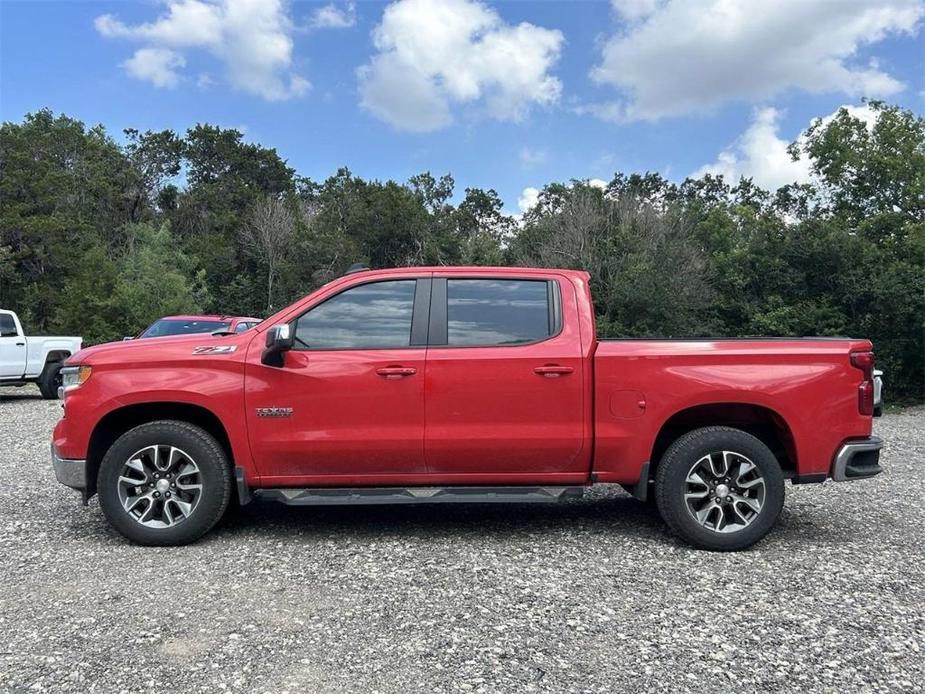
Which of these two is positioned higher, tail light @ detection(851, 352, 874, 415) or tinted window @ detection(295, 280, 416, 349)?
tinted window @ detection(295, 280, 416, 349)

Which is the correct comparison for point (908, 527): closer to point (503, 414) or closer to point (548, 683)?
point (503, 414)

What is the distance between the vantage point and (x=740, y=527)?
4523 mm

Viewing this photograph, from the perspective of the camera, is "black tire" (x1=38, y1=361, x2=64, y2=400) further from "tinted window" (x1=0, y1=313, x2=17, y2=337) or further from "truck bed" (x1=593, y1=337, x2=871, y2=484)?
"truck bed" (x1=593, y1=337, x2=871, y2=484)

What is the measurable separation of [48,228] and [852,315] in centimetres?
3490

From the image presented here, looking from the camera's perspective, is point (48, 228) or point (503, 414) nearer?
point (503, 414)

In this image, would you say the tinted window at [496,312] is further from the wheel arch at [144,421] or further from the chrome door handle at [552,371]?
the wheel arch at [144,421]

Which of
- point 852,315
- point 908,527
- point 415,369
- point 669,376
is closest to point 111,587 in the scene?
point 415,369

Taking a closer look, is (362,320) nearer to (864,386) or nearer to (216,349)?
(216,349)

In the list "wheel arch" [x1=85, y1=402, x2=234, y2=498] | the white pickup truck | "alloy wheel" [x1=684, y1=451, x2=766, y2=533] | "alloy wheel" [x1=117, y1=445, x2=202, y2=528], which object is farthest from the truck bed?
the white pickup truck

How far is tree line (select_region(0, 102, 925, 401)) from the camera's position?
17.1m

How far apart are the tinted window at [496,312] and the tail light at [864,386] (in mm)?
1987

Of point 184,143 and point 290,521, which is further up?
point 184,143

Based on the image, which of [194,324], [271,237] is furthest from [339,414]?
[271,237]

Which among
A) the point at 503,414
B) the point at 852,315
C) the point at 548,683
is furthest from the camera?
the point at 852,315
